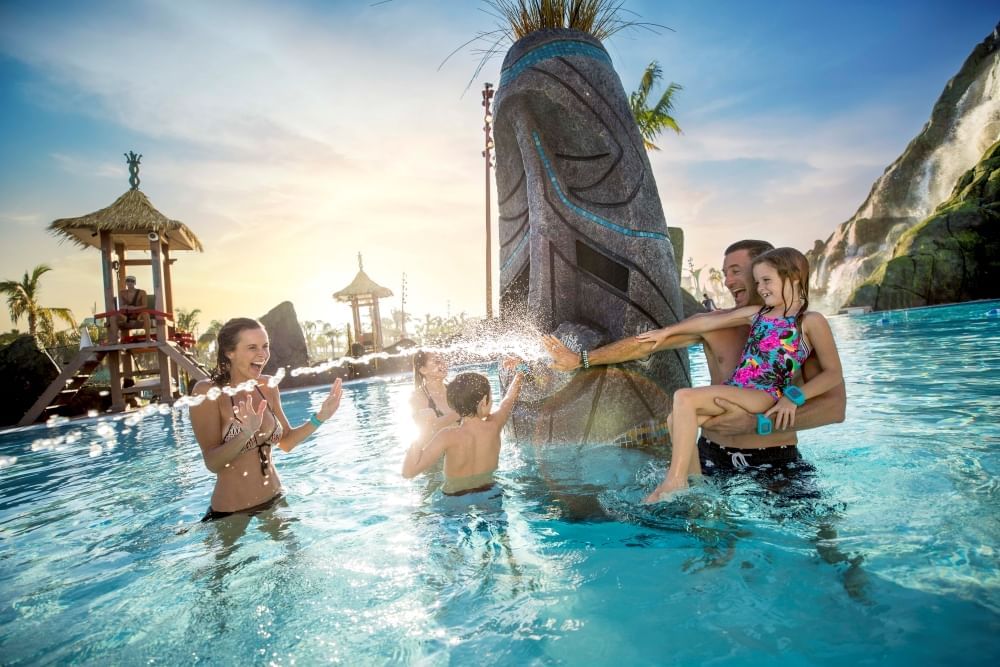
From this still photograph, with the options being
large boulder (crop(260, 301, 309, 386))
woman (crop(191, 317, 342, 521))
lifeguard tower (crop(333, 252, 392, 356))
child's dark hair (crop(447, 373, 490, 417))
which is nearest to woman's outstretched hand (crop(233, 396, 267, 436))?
woman (crop(191, 317, 342, 521))

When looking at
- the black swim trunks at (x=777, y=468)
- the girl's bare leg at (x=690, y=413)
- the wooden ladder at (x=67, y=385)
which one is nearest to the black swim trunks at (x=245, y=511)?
the girl's bare leg at (x=690, y=413)

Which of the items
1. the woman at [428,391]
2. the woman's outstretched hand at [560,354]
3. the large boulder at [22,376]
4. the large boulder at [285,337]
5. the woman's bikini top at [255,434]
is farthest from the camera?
the large boulder at [285,337]

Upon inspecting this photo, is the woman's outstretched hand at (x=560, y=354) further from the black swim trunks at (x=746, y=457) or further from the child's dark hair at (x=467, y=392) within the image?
the black swim trunks at (x=746, y=457)

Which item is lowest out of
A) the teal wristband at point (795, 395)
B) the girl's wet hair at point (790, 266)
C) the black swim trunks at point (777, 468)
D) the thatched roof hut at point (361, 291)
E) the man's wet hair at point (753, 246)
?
the black swim trunks at point (777, 468)

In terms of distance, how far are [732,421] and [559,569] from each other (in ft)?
3.59

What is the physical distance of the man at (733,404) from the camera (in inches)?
99.1

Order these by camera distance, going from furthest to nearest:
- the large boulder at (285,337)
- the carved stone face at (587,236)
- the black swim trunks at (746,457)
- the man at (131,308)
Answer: the large boulder at (285,337) → the man at (131,308) → the carved stone face at (587,236) → the black swim trunks at (746,457)

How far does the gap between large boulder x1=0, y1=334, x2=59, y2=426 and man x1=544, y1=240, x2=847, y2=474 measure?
16.7 meters

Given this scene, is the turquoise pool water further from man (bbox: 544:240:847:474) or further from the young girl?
the young girl

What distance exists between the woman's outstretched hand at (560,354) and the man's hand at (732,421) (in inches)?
32.1

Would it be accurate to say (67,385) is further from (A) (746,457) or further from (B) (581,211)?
(A) (746,457)

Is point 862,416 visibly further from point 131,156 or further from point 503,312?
point 131,156

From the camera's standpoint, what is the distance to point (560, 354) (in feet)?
10.1

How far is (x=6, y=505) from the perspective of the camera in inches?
187
